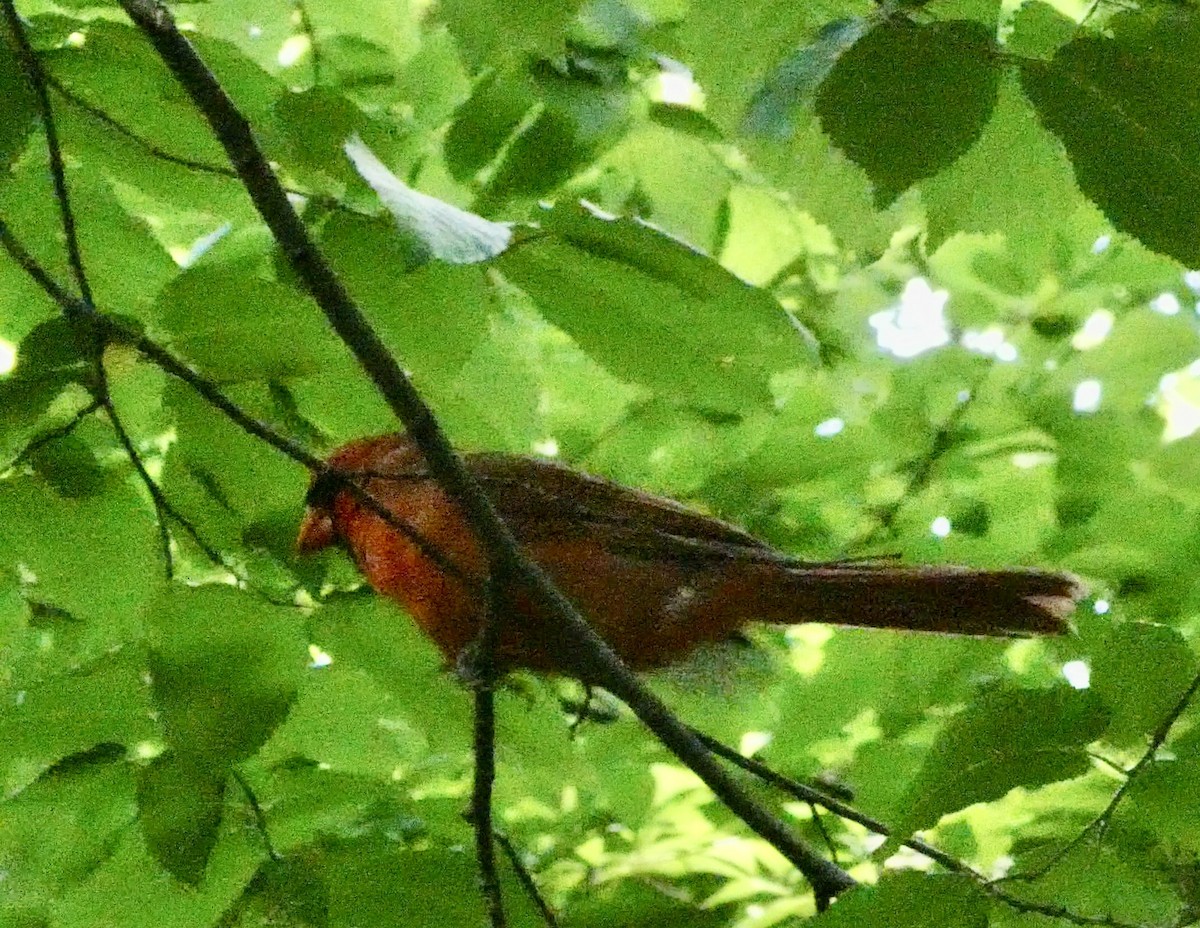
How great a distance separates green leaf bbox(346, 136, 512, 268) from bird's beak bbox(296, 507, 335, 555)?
0.58 m

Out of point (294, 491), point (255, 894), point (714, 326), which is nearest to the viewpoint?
point (714, 326)

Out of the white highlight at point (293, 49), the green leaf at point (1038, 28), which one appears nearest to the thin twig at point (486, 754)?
the green leaf at point (1038, 28)

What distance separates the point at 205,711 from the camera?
1.04m

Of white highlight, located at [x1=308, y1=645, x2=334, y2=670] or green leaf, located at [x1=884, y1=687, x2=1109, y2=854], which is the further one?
white highlight, located at [x1=308, y1=645, x2=334, y2=670]

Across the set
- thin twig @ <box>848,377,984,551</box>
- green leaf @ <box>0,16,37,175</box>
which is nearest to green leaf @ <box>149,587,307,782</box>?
green leaf @ <box>0,16,37,175</box>

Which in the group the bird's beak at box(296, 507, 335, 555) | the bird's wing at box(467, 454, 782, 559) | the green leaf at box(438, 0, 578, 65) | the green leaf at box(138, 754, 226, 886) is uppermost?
the green leaf at box(438, 0, 578, 65)

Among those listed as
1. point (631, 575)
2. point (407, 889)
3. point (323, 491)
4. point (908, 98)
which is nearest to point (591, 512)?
point (631, 575)

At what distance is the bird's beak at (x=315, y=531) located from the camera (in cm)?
130

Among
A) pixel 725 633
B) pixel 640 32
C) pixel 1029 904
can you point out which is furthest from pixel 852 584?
pixel 640 32

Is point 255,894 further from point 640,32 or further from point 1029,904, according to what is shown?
point 640,32

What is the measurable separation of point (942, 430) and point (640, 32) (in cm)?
72

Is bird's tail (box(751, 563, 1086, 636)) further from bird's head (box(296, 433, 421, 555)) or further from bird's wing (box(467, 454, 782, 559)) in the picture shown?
bird's head (box(296, 433, 421, 555))

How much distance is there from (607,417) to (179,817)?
824 millimetres

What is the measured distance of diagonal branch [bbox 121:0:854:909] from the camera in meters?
0.77
